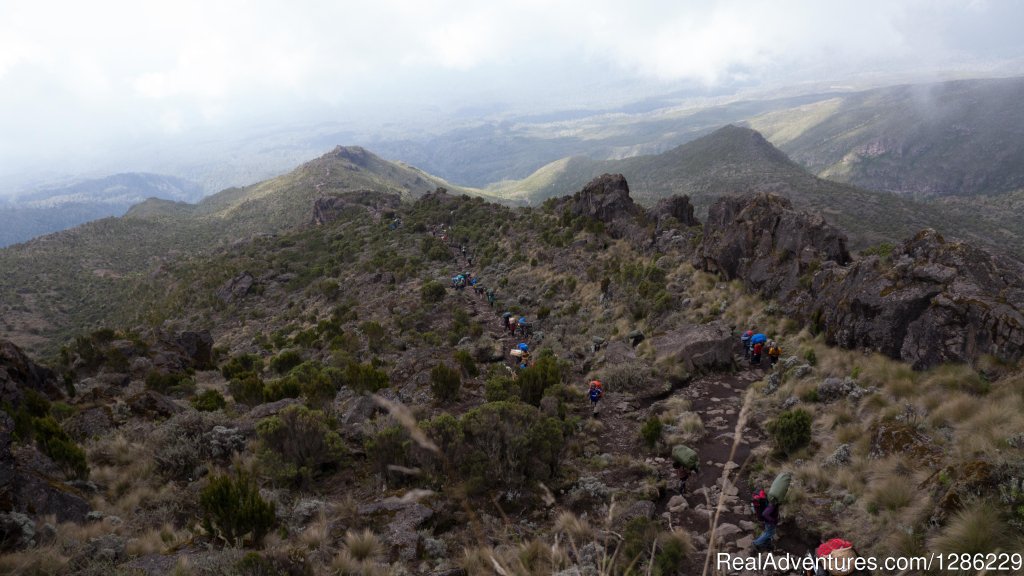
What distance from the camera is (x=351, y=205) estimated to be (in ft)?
247

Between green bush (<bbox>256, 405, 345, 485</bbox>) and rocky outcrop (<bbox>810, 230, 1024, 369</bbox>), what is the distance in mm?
13531

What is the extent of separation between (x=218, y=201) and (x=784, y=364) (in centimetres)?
15772

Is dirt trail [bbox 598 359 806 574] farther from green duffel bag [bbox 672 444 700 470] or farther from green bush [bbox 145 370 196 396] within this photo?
green bush [bbox 145 370 196 396]

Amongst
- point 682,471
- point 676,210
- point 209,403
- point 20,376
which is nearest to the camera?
point 682,471

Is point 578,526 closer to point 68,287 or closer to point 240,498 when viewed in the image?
point 240,498

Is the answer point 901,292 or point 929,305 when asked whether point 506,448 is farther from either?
point 901,292

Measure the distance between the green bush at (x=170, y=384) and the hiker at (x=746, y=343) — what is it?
69.9ft

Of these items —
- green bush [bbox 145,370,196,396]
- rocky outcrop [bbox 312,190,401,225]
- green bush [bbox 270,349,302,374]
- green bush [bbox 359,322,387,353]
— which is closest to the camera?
green bush [bbox 145,370,196,396]

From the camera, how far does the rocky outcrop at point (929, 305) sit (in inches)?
415

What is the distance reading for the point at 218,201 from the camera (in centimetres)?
13950

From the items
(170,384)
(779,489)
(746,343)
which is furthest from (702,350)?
(170,384)

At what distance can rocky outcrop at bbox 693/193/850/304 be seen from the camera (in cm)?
1886

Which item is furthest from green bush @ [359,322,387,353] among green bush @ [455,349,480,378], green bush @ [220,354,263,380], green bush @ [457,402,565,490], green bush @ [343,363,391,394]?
green bush @ [457,402,565,490]

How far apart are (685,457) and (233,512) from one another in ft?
26.6
